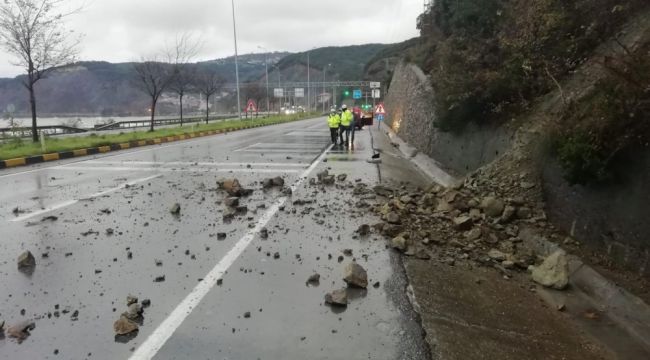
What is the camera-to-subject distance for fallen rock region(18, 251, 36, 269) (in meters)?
5.15

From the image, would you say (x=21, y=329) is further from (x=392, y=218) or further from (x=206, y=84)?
(x=206, y=84)

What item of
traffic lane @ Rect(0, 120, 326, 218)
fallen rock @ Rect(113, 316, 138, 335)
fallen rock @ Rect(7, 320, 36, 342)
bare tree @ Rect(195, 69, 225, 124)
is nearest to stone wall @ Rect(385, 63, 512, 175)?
traffic lane @ Rect(0, 120, 326, 218)

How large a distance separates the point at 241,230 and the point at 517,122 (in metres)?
5.45

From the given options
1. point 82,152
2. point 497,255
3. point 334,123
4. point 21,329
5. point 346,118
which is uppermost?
point 346,118

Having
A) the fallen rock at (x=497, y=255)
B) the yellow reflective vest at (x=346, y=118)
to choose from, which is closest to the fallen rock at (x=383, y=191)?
the fallen rock at (x=497, y=255)

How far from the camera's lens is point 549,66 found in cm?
870

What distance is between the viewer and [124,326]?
3695 mm

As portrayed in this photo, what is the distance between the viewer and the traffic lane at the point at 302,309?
3469 millimetres

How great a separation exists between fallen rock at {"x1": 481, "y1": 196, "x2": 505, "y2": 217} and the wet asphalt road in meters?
1.70

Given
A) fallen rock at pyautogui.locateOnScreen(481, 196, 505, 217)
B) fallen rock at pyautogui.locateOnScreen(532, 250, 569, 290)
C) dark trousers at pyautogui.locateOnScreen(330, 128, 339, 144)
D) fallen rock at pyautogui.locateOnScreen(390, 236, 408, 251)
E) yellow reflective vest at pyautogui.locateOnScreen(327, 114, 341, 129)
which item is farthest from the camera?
dark trousers at pyautogui.locateOnScreen(330, 128, 339, 144)

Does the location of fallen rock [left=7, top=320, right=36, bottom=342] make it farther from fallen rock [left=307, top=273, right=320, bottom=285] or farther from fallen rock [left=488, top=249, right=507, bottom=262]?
fallen rock [left=488, top=249, right=507, bottom=262]

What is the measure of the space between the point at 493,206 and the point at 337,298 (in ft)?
11.2

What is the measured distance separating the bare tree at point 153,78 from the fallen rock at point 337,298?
1142 inches

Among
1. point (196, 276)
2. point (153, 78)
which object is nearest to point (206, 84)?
point (153, 78)
